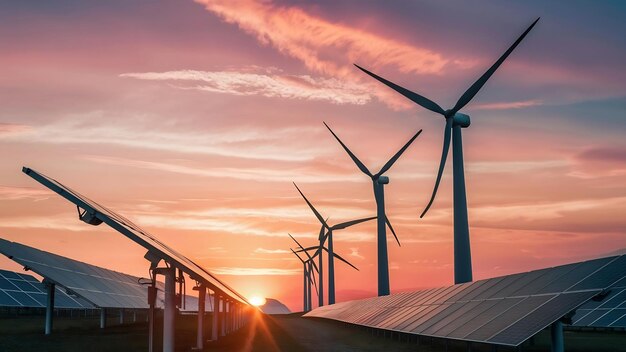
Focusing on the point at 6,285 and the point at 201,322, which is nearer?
the point at 201,322

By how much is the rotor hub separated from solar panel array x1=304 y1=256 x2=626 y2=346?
22.3 meters

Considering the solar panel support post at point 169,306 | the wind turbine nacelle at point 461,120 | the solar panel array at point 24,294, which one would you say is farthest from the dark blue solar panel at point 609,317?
the solar panel array at point 24,294

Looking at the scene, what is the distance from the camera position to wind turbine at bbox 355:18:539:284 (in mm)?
61625

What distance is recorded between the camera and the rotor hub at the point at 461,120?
225 ft

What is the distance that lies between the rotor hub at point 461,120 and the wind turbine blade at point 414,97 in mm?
1326

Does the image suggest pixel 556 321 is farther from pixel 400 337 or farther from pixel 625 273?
pixel 400 337

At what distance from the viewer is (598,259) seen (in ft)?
111

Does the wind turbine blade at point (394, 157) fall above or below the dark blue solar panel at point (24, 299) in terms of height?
above

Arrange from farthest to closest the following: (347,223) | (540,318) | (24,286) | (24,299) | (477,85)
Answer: (347,223) → (24,286) → (24,299) → (477,85) → (540,318)

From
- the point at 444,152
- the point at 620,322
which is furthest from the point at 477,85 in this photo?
the point at 620,322

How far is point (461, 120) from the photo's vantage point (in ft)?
226

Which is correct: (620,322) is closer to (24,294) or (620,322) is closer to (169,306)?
(169,306)

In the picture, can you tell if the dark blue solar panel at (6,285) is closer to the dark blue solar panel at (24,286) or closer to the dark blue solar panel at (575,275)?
the dark blue solar panel at (24,286)

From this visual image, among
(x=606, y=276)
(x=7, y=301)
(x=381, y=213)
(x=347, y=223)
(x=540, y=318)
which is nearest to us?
(x=540, y=318)
